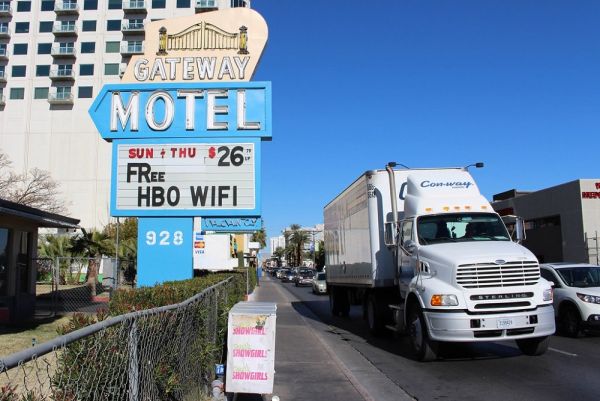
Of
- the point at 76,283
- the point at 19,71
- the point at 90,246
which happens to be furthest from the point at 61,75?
the point at 90,246

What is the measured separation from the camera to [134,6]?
73.2 meters

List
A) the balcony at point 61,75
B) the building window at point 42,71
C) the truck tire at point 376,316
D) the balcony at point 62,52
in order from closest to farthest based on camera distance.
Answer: the truck tire at point 376,316 → the balcony at point 62,52 → the balcony at point 61,75 → the building window at point 42,71

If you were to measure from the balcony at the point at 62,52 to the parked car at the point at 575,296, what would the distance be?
71.7m

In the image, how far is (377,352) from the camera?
1189 centimetres

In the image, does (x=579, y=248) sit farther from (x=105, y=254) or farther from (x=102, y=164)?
(x=102, y=164)

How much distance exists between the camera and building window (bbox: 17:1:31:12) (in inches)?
2928

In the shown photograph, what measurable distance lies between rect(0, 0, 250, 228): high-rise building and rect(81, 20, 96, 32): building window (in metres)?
0.13

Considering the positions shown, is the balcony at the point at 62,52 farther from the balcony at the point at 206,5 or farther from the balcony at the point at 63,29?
the balcony at the point at 206,5

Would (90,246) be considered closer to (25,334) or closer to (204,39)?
(25,334)

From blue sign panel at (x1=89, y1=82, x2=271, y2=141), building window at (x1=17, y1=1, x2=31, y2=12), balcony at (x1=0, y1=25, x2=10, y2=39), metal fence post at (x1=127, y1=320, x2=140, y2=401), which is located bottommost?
metal fence post at (x1=127, y1=320, x2=140, y2=401)

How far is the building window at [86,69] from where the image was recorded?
2908 inches

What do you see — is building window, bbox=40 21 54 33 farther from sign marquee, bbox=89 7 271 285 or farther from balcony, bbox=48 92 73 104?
sign marquee, bbox=89 7 271 285

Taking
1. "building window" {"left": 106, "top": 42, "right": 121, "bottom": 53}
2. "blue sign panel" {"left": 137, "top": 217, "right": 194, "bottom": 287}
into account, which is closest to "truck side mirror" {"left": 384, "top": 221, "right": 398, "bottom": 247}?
"blue sign panel" {"left": 137, "top": 217, "right": 194, "bottom": 287}

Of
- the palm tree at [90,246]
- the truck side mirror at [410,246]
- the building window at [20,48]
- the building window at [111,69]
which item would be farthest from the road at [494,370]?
the building window at [20,48]
